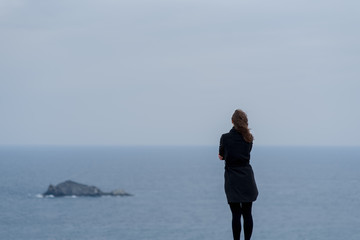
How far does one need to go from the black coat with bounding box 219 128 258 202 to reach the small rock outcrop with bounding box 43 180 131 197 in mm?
134932

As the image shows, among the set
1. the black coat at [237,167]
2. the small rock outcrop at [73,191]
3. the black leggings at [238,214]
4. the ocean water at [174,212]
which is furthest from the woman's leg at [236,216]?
the small rock outcrop at [73,191]

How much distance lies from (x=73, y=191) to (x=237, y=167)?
454ft

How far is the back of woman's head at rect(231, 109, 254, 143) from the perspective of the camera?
782 centimetres

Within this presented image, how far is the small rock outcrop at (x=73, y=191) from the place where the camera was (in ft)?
456

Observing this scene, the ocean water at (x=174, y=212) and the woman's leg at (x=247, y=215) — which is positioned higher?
the woman's leg at (x=247, y=215)

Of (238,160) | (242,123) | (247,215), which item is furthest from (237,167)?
(247,215)

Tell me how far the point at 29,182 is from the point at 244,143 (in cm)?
17267

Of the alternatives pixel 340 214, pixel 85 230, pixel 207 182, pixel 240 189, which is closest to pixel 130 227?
pixel 85 230

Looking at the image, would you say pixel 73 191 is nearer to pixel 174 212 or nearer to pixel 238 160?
pixel 174 212

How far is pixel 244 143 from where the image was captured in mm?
7941

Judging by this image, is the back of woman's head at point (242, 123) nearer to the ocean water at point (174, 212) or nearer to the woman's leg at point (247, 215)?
the woman's leg at point (247, 215)

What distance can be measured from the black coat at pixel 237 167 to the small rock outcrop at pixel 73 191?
13493 cm

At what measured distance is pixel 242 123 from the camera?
7.84 meters

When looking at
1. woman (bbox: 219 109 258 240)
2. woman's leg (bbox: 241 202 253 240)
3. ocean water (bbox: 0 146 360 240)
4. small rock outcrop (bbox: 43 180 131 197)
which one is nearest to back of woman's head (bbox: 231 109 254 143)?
woman (bbox: 219 109 258 240)
